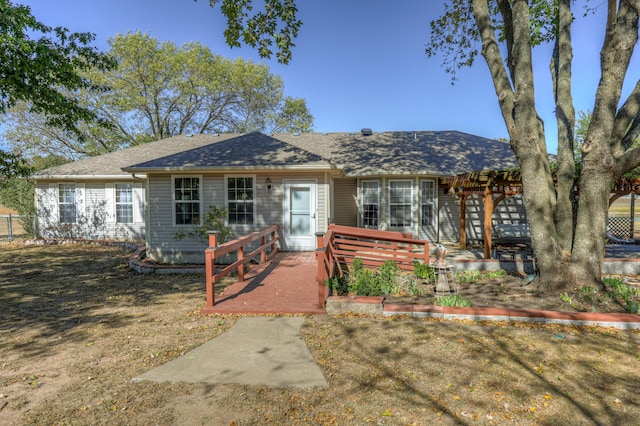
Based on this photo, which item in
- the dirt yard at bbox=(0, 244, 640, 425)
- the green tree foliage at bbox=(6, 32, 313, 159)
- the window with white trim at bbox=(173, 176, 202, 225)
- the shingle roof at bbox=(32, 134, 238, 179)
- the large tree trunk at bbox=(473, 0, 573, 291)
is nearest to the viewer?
the dirt yard at bbox=(0, 244, 640, 425)

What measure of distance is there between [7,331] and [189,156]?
6412 mm

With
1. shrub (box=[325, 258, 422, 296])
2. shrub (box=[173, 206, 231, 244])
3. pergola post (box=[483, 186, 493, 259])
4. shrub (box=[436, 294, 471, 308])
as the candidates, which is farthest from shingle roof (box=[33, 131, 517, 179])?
shrub (box=[436, 294, 471, 308])

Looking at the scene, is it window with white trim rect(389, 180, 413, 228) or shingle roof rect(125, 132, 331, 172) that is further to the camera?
window with white trim rect(389, 180, 413, 228)

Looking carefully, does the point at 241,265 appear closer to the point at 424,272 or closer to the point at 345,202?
the point at 424,272

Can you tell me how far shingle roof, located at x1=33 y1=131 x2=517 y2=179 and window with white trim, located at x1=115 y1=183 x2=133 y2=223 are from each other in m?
0.73

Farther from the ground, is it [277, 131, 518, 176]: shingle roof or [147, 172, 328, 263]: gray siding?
[277, 131, 518, 176]: shingle roof

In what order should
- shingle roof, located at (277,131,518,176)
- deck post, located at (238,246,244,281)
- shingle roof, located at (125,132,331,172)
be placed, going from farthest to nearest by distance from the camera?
1. shingle roof, located at (277,131,518,176)
2. shingle roof, located at (125,132,331,172)
3. deck post, located at (238,246,244,281)

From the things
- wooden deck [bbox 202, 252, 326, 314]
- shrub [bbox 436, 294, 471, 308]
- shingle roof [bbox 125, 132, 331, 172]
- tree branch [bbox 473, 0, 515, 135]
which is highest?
tree branch [bbox 473, 0, 515, 135]

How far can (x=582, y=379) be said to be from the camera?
3.31 meters

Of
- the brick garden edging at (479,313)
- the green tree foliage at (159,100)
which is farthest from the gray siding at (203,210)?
the green tree foliage at (159,100)

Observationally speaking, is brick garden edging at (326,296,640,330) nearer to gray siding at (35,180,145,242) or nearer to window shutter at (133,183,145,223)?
window shutter at (133,183,145,223)

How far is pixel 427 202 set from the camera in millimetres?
12555

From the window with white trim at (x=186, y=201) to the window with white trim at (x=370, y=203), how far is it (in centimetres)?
600

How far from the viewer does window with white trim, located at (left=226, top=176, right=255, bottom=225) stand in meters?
10.2
